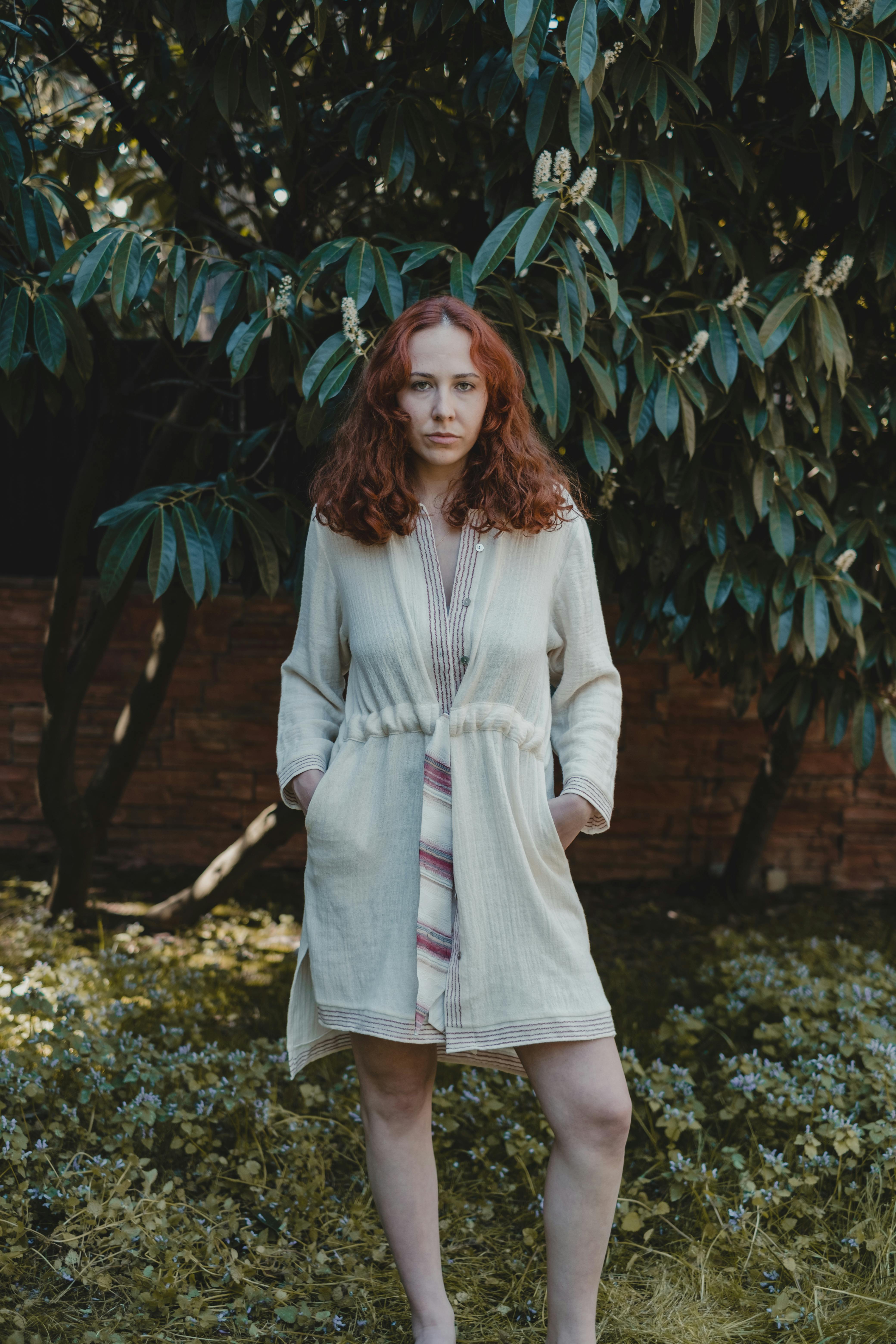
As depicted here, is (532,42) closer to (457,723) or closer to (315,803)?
(457,723)

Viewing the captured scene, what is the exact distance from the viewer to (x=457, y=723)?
5.82ft

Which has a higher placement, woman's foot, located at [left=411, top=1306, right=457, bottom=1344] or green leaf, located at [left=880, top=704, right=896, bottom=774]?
green leaf, located at [left=880, top=704, right=896, bottom=774]

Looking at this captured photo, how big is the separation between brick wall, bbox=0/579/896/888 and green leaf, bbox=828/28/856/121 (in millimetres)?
2543

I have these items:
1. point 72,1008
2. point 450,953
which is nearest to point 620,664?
point 72,1008

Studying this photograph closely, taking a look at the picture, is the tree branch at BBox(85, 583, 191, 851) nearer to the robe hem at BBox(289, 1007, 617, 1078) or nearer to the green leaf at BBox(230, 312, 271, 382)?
the green leaf at BBox(230, 312, 271, 382)

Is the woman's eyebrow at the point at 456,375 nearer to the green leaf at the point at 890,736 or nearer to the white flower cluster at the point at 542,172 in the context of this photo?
the white flower cluster at the point at 542,172

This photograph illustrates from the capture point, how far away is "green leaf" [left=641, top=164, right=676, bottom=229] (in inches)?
89.7

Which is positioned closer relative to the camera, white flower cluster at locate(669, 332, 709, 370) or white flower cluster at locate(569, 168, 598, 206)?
white flower cluster at locate(569, 168, 598, 206)

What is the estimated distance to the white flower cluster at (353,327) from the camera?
2174mm

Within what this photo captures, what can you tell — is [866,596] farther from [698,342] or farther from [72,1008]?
[72,1008]

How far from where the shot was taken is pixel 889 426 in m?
2.94

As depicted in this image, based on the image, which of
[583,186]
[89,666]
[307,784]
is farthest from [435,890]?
[89,666]

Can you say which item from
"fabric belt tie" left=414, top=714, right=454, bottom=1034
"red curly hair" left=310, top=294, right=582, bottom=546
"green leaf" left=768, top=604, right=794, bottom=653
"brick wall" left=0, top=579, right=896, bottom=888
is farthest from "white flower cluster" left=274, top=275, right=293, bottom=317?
"brick wall" left=0, top=579, right=896, bottom=888

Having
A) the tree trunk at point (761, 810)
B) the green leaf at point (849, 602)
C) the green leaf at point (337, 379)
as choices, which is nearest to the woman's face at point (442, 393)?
the green leaf at point (337, 379)
